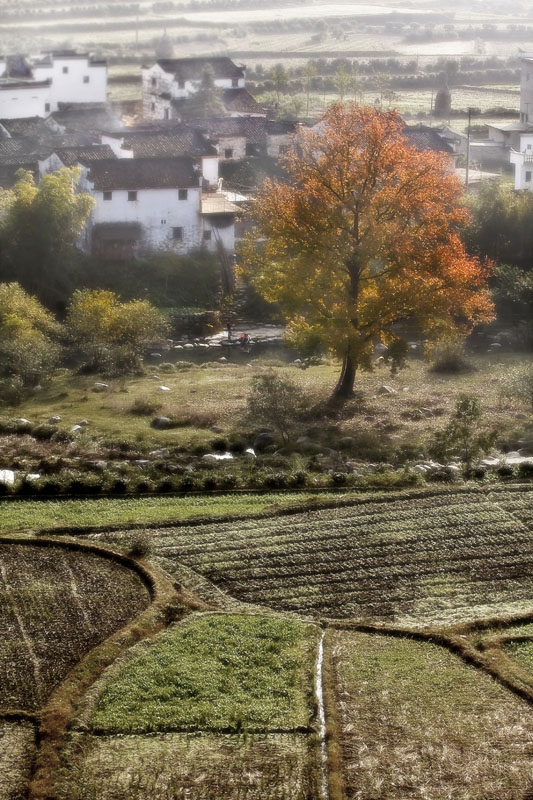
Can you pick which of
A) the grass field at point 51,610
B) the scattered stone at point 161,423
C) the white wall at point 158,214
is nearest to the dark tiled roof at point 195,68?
the white wall at point 158,214

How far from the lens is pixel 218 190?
149ft

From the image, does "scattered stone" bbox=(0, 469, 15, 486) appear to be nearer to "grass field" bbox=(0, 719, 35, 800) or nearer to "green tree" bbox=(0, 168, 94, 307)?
"grass field" bbox=(0, 719, 35, 800)

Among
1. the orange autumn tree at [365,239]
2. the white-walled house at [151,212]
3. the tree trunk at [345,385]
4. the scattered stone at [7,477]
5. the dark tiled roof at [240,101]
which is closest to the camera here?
the scattered stone at [7,477]

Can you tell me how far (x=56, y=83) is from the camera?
55938 millimetres

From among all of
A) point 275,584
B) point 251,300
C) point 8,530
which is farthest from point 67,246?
point 275,584

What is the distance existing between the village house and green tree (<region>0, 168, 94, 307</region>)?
839 inches

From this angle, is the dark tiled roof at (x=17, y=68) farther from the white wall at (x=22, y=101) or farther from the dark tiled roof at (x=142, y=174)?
the dark tiled roof at (x=142, y=174)

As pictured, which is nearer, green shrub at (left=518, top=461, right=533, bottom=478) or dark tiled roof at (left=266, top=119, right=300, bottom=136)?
green shrub at (left=518, top=461, right=533, bottom=478)

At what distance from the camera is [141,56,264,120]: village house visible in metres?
57.3

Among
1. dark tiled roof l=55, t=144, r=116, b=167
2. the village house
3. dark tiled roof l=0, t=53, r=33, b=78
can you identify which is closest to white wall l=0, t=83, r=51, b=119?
dark tiled roof l=0, t=53, r=33, b=78

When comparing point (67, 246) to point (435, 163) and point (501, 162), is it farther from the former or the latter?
point (501, 162)

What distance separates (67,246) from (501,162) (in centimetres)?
2264

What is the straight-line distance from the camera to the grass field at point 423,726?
1180 centimetres

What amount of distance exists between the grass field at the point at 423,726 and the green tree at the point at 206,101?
44.0 meters
